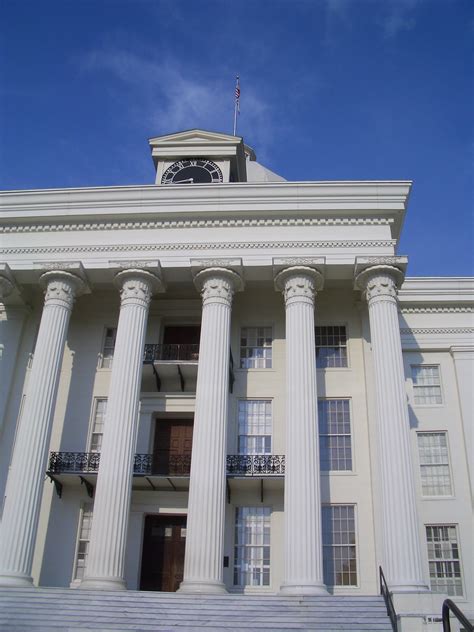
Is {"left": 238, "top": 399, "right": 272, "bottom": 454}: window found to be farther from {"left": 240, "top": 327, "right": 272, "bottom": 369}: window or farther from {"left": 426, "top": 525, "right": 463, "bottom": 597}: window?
{"left": 426, "top": 525, "right": 463, "bottom": 597}: window

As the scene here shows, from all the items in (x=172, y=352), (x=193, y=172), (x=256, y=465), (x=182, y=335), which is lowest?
(x=256, y=465)

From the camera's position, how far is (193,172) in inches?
1044

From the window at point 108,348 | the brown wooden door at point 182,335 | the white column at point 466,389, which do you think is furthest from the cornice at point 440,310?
the window at point 108,348

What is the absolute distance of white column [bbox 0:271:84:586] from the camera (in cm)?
1930

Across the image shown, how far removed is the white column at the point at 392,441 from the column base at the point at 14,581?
1036 cm

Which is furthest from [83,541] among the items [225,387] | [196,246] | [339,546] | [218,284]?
[196,246]

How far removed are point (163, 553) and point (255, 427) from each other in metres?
5.35

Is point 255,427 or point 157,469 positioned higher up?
point 255,427

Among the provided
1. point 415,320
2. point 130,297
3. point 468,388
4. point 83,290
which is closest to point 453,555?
point 468,388

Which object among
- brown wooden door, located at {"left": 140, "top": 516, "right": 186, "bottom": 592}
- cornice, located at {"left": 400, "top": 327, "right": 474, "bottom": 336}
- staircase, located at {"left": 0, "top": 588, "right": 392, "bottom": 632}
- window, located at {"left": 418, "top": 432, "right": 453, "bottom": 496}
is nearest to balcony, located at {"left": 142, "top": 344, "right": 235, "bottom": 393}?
brown wooden door, located at {"left": 140, "top": 516, "right": 186, "bottom": 592}

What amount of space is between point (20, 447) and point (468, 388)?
16.3 m

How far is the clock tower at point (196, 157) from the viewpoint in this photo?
26375mm

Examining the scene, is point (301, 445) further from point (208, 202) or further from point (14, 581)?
point (208, 202)

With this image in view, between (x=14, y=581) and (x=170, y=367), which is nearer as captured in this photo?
(x=14, y=581)
